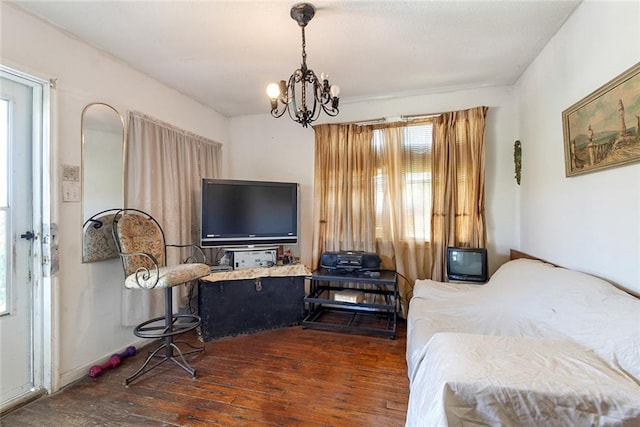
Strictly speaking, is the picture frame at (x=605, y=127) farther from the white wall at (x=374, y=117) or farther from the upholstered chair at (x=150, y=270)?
the upholstered chair at (x=150, y=270)

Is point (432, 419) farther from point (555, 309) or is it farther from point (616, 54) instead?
point (616, 54)

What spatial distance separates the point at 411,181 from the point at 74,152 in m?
2.93

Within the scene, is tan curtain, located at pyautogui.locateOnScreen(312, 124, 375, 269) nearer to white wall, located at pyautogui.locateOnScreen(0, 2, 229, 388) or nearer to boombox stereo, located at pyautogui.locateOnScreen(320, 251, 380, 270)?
boombox stereo, located at pyautogui.locateOnScreen(320, 251, 380, 270)

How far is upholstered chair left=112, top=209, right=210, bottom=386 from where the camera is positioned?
195 centimetres

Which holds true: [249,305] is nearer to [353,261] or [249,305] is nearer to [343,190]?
[353,261]

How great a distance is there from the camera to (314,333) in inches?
108

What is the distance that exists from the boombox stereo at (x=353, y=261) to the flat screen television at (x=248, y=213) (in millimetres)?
519

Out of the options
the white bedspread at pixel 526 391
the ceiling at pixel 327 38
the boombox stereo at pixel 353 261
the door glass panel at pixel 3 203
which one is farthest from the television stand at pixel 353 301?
the door glass panel at pixel 3 203

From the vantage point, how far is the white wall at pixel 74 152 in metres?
1.76

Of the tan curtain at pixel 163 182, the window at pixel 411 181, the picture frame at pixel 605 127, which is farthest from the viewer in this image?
the window at pixel 411 181

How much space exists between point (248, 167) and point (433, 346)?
3.05 meters

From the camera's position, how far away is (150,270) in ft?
6.72

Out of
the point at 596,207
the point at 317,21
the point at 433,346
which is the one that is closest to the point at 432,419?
the point at 433,346

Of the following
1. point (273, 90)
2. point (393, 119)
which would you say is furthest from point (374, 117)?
point (273, 90)
